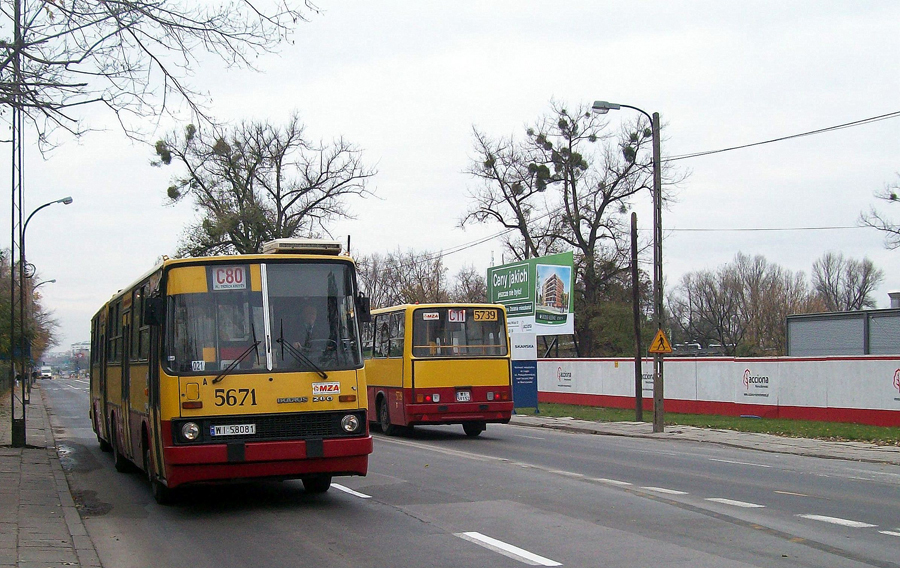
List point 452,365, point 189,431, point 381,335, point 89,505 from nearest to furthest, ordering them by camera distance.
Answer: point 189,431 < point 89,505 < point 452,365 < point 381,335

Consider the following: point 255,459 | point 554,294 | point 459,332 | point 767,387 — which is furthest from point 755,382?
point 255,459

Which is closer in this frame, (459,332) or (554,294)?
(459,332)

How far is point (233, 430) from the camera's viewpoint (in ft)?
33.9

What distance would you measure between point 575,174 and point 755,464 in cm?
4388

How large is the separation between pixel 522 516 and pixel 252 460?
9.63 feet

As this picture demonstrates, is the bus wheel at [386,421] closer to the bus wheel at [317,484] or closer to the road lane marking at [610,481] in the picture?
the road lane marking at [610,481]

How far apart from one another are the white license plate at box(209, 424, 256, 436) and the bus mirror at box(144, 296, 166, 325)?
134 centimetres

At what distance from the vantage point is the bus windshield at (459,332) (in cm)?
2211

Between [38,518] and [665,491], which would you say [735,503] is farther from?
[38,518]

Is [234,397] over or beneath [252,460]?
over

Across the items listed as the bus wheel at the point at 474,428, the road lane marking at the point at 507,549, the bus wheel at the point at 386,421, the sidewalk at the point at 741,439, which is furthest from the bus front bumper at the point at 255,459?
the bus wheel at the point at 386,421

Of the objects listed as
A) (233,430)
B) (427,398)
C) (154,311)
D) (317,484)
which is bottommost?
(317,484)

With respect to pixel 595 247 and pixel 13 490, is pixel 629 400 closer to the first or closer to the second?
pixel 595 247

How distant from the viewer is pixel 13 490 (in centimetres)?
1294
